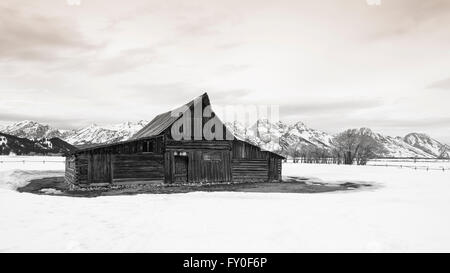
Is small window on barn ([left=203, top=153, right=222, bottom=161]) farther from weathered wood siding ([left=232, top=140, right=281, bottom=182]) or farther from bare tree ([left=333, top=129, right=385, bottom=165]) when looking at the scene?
bare tree ([left=333, top=129, right=385, bottom=165])

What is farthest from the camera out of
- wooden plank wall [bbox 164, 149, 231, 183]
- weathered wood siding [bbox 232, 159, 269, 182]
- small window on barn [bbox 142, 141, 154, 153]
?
weathered wood siding [bbox 232, 159, 269, 182]

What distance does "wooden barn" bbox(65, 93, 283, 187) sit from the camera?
22.9m

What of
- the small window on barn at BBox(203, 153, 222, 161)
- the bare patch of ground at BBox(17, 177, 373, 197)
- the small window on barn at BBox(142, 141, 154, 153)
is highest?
the small window on barn at BBox(142, 141, 154, 153)

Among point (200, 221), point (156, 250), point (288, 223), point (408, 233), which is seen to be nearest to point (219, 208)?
point (200, 221)

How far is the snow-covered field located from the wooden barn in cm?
1146

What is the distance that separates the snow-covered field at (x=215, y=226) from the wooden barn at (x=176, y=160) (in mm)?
11460

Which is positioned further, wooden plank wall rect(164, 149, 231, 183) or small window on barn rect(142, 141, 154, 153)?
wooden plank wall rect(164, 149, 231, 183)

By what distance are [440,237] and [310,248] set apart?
3.16m

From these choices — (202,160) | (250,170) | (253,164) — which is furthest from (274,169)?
(202,160)

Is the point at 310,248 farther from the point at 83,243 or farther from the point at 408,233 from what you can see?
the point at 83,243

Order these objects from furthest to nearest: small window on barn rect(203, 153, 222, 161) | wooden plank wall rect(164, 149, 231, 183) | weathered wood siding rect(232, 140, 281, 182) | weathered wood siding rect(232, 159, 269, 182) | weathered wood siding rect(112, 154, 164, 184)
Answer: weathered wood siding rect(232, 140, 281, 182) < weathered wood siding rect(232, 159, 269, 182) < small window on barn rect(203, 153, 222, 161) < wooden plank wall rect(164, 149, 231, 183) < weathered wood siding rect(112, 154, 164, 184)

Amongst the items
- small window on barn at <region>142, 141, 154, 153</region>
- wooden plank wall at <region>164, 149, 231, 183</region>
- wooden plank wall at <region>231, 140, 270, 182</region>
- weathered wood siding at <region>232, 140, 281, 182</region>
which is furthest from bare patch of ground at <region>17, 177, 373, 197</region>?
small window on barn at <region>142, 141, 154, 153</region>

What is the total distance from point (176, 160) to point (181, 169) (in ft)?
2.69

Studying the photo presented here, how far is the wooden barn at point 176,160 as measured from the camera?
2286 centimetres
